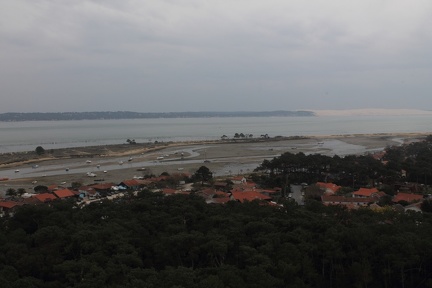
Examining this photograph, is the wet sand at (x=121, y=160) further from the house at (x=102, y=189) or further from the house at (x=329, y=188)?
the house at (x=329, y=188)

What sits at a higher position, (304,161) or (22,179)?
(304,161)

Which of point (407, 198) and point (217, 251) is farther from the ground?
point (217, 251)

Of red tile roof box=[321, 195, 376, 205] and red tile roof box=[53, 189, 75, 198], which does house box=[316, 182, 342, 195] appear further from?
red tile roof box=[53, 189, 75, 198]

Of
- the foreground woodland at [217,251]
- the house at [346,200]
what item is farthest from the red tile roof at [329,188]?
the foreground woodland at [217,251]

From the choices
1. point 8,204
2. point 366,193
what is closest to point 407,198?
point 366,193

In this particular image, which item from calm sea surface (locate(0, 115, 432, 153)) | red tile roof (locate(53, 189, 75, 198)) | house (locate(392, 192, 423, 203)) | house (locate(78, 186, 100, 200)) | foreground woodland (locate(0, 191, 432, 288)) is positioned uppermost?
calm sea surface (locate(0, 115, 432, 153))

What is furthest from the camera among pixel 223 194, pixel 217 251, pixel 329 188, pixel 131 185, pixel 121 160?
pixel 121 160

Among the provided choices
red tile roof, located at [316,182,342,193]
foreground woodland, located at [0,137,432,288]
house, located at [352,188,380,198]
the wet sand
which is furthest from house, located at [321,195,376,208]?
the wet sand

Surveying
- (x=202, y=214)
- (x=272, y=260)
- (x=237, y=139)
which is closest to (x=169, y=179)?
(x=202, y=214)

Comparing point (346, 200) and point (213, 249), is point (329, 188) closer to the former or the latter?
point (346, 200)

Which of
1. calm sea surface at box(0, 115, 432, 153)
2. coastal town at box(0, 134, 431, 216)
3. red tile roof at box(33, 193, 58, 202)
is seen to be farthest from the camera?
calm sea surface at box(0, 115, 432, 153)

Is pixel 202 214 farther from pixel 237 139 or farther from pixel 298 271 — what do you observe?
pixel 237 139
